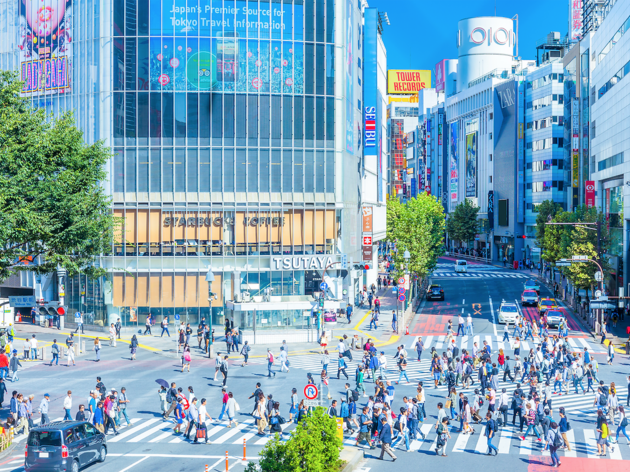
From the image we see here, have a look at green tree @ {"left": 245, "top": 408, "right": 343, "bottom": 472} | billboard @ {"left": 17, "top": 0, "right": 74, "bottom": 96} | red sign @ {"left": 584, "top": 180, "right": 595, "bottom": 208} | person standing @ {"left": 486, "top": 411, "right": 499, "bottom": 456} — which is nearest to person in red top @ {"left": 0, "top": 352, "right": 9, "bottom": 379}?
green tree @ {"left": 245, "top": 408, "right": 343, "bottom": 472}

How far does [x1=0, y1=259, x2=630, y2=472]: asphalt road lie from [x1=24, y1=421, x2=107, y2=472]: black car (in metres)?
1.07

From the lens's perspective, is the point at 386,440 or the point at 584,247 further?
the point at 584,247

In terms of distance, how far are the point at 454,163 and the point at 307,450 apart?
14515 centimetres

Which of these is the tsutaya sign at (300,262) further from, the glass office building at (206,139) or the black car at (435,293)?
the black car at (435,293)

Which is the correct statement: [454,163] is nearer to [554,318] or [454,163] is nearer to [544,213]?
[544,213]

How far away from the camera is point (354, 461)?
24562mm

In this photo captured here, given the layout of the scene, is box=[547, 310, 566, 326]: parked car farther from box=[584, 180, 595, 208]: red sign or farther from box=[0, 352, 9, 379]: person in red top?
box=[0, 352, 9, 379]: person in red top

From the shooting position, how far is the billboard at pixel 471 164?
147000 millimetres

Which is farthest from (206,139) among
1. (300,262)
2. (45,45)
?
(45,45)

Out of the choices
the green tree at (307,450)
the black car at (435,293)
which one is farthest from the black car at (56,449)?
the black car at (435,293)

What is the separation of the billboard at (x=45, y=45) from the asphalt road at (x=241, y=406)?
25.7 meters

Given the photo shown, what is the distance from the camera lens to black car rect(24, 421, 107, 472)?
23047mm

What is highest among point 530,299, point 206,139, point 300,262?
point 206,139

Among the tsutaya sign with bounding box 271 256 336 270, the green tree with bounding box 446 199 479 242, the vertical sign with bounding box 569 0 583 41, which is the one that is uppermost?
the vertical sign with bounding box 569 0 583 41
